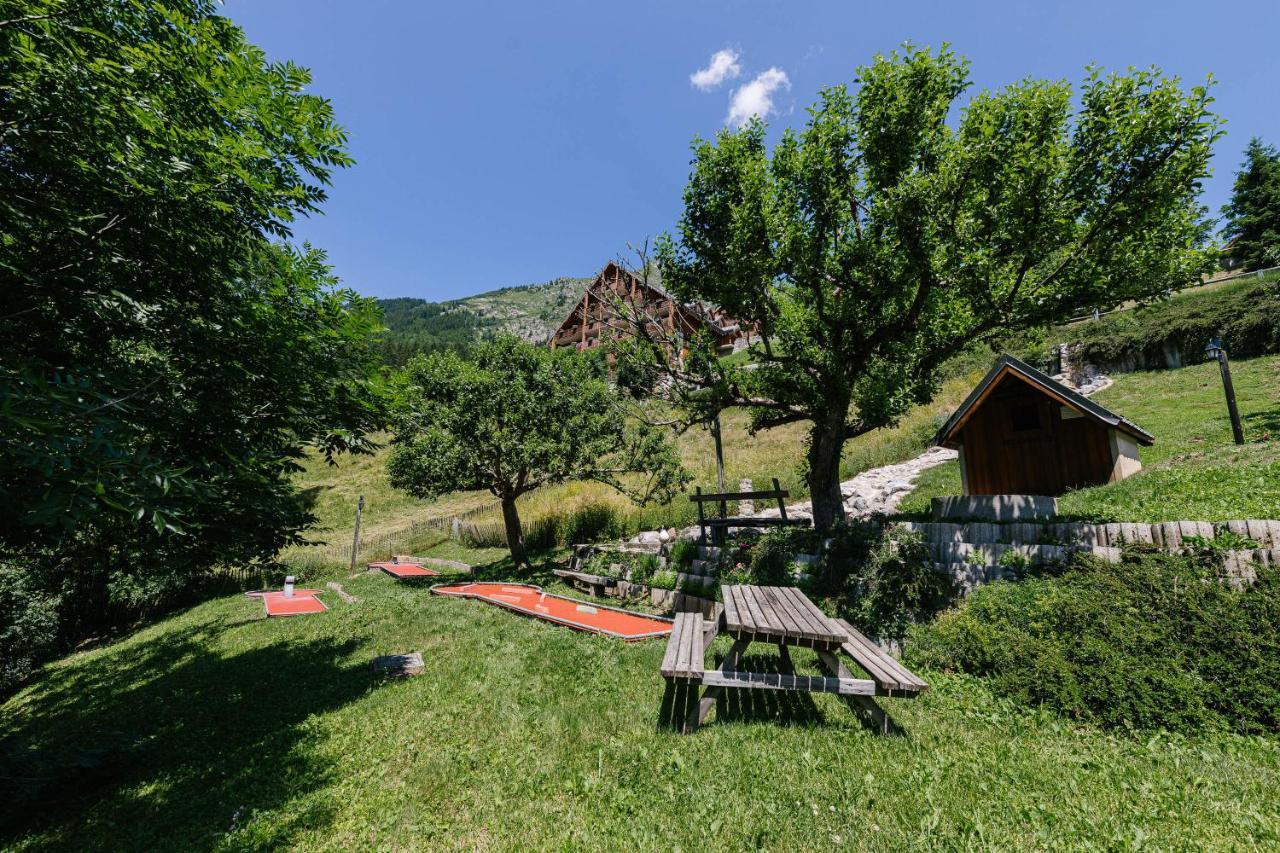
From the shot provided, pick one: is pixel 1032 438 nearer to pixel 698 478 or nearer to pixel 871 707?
pixel 698 478

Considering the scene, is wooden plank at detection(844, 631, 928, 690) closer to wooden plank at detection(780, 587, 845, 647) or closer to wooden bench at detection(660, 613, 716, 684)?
wooden plank at detection(780, 587, 845, 647)

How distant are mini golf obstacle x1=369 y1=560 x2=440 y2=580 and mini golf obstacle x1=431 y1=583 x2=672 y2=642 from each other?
15.8ft

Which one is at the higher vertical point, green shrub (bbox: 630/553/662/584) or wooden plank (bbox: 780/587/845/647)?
wooden plank (bbox: 780/587/845/647)

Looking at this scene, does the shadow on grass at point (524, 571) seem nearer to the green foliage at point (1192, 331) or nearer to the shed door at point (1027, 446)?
the shed door at point (1027, 446)

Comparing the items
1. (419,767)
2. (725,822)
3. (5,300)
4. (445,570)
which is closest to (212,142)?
(5,300)

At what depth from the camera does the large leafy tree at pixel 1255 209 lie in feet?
110

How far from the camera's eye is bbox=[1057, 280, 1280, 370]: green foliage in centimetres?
1977

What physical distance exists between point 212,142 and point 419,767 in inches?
249

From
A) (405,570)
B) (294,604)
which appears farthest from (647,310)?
(405,570)

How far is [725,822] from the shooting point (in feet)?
11.1

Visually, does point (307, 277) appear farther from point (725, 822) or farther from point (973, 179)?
point (973, 179)

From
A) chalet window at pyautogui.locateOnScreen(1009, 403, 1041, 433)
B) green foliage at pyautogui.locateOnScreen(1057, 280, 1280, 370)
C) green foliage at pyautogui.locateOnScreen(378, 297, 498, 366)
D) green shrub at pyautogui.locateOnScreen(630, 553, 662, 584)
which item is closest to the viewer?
green shrub at pyautogui.locateOnScreen(630, 553, 662, 584)

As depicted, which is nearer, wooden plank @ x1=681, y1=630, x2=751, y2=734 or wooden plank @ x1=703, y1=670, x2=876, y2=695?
wooden plank @ x1=703, y1=670, x2=876, y2=695

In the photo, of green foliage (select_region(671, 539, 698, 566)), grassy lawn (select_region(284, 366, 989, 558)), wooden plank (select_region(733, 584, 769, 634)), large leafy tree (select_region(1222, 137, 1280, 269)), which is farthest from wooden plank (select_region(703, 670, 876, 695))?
large leafy tree (select_region(1222, 137, 1280, 269))
